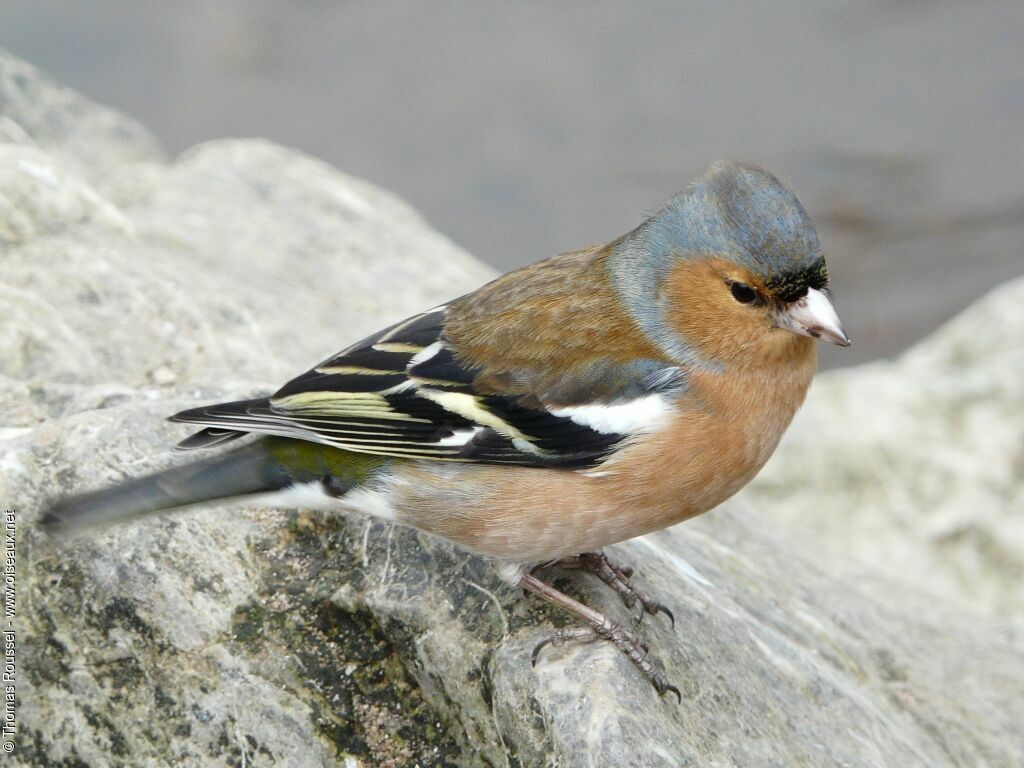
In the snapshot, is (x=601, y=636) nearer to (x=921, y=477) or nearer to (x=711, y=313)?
(x=711, y=313)

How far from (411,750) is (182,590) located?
2.61 feet

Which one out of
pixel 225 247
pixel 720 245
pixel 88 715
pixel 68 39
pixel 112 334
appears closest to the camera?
pixel 88 715

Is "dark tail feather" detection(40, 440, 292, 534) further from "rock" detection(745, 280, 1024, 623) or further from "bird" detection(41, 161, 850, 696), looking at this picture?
"rock" detection(745, 280, 1024, 623)

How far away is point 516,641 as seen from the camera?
12.5ft

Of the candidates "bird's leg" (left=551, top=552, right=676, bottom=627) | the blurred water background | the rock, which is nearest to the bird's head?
"bird's leg" (left=551, top=552, right=676, bottom=627)

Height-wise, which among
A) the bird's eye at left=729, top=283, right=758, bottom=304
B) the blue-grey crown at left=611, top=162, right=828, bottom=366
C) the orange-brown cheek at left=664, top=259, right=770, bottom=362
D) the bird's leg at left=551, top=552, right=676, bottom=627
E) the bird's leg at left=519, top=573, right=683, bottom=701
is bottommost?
the bird's leg at left=519, top=573, right=683, bottom=701

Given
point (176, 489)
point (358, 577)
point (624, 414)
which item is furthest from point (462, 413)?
point (176, 489)

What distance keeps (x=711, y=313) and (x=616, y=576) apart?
2.90ft

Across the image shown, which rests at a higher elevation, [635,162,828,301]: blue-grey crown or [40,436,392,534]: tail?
[635,162,828,301]: blue-grey crown

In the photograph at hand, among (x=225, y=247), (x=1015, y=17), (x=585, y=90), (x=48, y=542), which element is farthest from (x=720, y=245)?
(x=1015, y=17)

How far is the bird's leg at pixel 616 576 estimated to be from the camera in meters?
4.10

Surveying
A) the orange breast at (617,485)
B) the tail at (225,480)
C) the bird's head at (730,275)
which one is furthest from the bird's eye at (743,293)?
the tail at (225,480)

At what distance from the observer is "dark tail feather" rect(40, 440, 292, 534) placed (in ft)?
11.8

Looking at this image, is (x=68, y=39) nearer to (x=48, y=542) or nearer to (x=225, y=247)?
(x=225, y=247)
